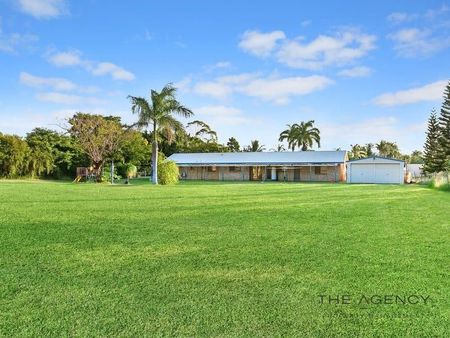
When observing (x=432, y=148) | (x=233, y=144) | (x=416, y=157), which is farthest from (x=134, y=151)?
(x=416, y=157)

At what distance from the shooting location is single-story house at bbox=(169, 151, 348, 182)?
4053 cm

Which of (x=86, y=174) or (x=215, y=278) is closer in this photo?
(x=215, y=278)

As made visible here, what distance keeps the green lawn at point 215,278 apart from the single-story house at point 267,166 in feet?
114

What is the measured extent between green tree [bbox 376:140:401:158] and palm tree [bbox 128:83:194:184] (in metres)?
58.2

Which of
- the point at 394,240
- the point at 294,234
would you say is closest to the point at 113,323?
the point at 294,234

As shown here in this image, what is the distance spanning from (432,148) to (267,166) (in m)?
25.6

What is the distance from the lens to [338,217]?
308 inches

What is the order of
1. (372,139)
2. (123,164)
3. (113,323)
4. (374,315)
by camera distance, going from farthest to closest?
(372,139)
(123,164)
(374,315)
(113,323)

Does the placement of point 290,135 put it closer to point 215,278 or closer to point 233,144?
point 233,144

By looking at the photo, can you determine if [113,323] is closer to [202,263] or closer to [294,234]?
[202,263]

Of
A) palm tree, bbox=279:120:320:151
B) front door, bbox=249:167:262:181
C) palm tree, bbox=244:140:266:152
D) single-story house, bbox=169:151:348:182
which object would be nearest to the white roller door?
single-story house, bbox=169:151:348:182

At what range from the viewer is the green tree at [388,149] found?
7631cm

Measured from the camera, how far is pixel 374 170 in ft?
126

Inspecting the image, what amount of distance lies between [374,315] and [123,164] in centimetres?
3665
